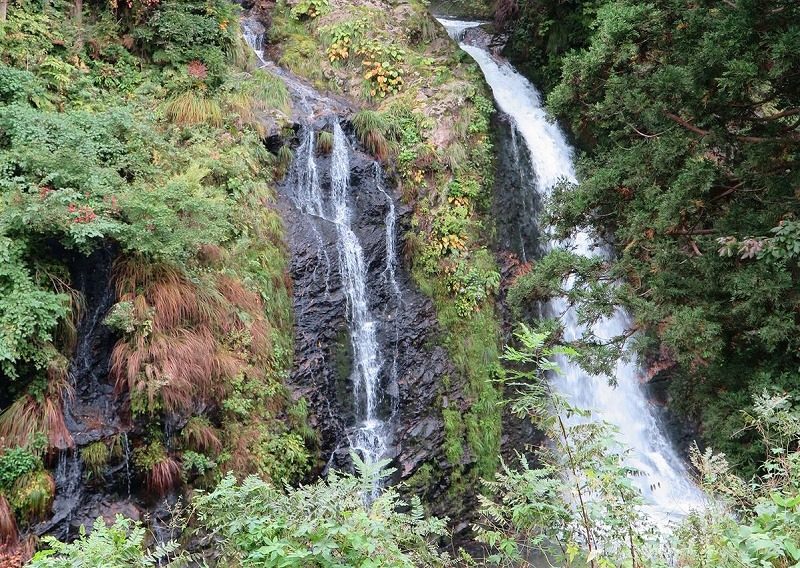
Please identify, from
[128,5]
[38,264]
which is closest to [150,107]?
[128,5]

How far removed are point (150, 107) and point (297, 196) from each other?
8.97 ft

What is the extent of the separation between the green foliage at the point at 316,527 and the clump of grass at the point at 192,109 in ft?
25.0

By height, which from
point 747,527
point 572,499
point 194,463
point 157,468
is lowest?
point 194,463

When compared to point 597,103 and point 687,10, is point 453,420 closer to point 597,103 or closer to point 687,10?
point 597,103

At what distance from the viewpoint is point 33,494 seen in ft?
19.0

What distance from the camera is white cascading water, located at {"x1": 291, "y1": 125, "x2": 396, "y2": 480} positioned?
8.95m

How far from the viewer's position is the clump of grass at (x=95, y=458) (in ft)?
20.5

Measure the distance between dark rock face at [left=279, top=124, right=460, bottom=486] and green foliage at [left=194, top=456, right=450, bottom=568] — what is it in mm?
5106

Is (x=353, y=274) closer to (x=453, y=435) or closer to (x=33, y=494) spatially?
(x=453, y=435)

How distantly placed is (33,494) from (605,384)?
346 inches

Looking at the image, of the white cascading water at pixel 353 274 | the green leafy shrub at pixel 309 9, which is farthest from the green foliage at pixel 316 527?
the green leafy shrub at pixel 309 9

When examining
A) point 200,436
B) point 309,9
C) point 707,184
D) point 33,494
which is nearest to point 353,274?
point 200,436

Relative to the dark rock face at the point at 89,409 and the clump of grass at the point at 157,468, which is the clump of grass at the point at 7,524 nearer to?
the dark rock face at the point at 89,409

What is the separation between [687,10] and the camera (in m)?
6.50
